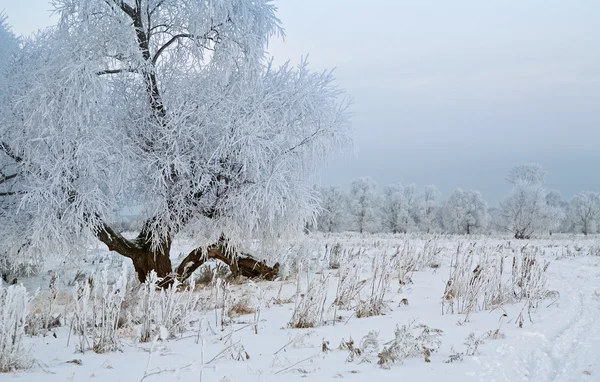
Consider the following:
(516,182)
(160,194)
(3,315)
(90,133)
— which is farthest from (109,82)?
(516,182)

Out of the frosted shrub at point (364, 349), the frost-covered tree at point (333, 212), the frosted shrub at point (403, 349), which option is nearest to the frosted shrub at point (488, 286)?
the frosted shrub at point (403, 349)

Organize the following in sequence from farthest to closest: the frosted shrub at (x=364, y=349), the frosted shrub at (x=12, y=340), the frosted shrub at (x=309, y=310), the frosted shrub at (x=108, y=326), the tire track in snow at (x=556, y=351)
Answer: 1. the frosted shrub at (x=309, y=310)
2. the frosted shrub at (x=108, y=326)
3. the frosted shrub at (x=364, y=349)
4. the tire track in snow at (x=556, y=351)
5. the frosted shrub at (x=12, y=340)

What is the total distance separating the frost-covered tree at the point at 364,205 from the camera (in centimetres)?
6425

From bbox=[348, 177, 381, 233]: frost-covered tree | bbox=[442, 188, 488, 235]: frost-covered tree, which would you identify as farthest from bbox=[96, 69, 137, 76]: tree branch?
bbox=[442, 188, 488, 235]: frost-covered tree

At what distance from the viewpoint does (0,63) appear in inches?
377

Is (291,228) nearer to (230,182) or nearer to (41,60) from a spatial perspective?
(230,182)

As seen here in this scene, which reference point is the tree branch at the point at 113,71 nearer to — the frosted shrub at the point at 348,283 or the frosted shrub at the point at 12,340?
the frosted shrub at the point at 348,283

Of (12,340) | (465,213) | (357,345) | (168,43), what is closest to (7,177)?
(168,43)

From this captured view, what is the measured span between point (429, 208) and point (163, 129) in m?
65.1

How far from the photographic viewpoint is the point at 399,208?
66.9 meters

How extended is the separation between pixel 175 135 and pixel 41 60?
3167 millimetres

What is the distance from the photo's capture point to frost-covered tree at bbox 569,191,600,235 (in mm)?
66681

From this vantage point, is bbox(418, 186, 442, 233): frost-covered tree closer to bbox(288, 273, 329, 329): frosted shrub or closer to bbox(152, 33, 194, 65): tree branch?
bbox(152, 33, 194, 65): tree branch

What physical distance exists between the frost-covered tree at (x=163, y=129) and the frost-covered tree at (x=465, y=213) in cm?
5542
